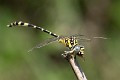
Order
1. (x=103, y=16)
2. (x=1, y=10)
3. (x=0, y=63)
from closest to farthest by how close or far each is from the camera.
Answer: (x=0, y=63) → (x=1, y=10) → (x=103, y=16)

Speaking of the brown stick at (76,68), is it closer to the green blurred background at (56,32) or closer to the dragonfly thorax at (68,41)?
the dragonfly thorax at (68,41)

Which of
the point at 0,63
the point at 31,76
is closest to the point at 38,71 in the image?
the point at 31,76

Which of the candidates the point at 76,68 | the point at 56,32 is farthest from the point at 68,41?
the point at 56,32

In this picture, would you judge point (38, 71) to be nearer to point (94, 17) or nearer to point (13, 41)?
Result: point (13, 41)

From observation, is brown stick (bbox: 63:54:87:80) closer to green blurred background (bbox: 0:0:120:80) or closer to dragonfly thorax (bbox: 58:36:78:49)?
dragonfly thorax (bbox: 58:36:78:49)

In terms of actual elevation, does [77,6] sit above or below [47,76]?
above

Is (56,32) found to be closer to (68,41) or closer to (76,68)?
(68,41)

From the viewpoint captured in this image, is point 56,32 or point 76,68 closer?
point 76,68

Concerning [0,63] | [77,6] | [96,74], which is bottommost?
[96,74]
